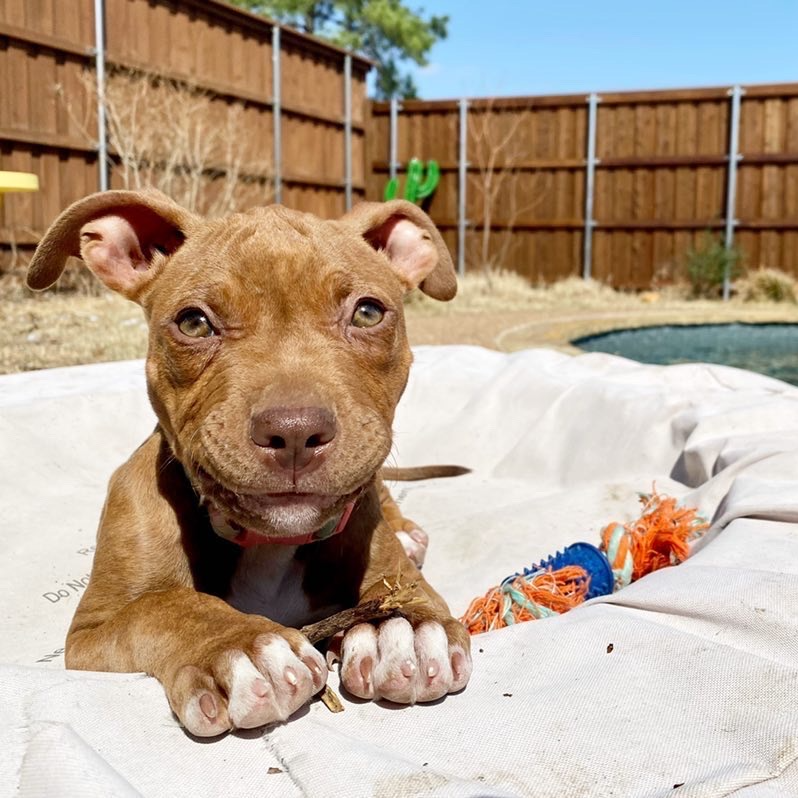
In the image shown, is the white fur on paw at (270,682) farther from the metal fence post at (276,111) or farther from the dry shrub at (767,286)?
the dry shrub at (767,286)

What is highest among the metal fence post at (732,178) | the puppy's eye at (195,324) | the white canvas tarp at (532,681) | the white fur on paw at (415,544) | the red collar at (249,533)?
the metal fence post at (732,178)

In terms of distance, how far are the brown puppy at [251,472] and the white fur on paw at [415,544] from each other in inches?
30.3

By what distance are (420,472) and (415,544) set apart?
42.8 inches

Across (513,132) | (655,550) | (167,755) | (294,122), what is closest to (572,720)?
(167,755)

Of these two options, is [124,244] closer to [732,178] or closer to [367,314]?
[367,314]

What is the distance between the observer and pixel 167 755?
6.05ft

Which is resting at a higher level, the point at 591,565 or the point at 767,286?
the point at 767,286

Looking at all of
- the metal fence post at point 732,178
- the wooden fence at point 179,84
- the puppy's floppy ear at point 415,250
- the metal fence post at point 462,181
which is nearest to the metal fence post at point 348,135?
the wooden fence at point 179,84

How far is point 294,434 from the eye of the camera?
6.63 ft

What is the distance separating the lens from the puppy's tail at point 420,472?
4.63 metres

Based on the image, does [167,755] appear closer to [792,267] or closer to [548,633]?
[548,633]

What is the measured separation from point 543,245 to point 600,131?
224 cm

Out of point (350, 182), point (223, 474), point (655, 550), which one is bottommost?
point (655, 550)

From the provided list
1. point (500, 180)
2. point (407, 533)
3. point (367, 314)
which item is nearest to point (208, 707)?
point (367, 314)
